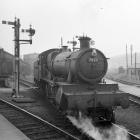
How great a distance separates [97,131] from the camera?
932cm

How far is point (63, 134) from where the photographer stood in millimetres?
8797

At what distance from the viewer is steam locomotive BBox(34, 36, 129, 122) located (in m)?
9.56

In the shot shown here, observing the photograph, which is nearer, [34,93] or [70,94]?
[70,94]

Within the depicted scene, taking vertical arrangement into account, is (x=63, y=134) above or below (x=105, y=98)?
below

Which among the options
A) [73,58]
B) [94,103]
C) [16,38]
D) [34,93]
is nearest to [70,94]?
[94,103]

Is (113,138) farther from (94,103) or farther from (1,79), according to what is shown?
(1,79)

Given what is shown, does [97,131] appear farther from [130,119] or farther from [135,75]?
[135,75]

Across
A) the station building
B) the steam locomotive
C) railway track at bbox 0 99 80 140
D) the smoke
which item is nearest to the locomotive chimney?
the steam locomotive

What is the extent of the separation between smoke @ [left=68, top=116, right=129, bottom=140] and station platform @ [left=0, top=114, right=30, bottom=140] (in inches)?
75.1

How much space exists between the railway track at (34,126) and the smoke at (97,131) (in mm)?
604

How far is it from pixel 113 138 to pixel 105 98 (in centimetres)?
156

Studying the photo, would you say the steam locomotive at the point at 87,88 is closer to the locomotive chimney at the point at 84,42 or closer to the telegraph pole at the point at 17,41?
the locomotive chimney at the point at 84,42

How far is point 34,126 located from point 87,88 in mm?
2246

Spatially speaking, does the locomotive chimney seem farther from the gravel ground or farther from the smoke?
the gravel ground
